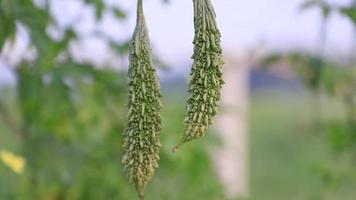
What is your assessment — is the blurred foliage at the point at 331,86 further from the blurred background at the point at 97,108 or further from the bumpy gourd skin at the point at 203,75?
the bumpy gourd skin at the point at 203,75

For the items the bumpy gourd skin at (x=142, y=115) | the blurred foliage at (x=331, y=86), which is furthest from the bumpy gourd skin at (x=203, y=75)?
the blurred foliage at (x=331, y=86)

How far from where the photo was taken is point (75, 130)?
2.97 m

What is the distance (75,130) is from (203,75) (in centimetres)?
190

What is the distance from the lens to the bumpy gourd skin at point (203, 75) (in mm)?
1090

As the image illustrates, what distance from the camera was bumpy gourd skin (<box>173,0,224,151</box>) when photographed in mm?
1090

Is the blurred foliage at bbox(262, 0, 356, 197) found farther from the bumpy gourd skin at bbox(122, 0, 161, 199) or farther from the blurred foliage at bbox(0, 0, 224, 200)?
the bumpy gourd skin at bbox(122, 0, 161, 199)

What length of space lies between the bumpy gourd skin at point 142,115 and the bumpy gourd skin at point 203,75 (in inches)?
2.0

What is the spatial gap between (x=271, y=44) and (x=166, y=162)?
0.78 meters

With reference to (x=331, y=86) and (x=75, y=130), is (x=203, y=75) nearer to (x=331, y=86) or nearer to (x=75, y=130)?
(x=331, y=86)

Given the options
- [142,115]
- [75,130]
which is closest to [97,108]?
[75,130]

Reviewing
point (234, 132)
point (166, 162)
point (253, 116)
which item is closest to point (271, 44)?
point (166, 162)

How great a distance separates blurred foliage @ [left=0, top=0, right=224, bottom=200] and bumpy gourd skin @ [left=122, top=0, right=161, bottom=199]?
798 mm

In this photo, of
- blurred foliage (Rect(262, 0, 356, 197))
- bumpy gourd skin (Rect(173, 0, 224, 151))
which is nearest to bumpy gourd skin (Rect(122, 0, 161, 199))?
bumpy gourd skin (Rect(173, 0, 224, 151))

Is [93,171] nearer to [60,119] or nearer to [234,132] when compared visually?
[60,119]
